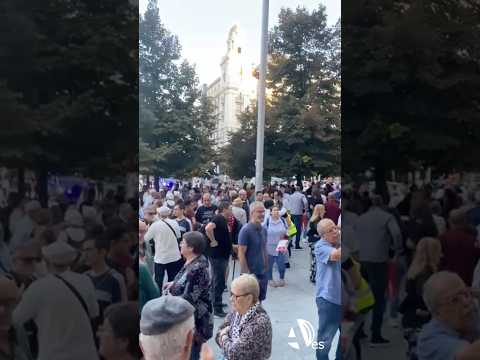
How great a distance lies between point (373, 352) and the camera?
1.96m

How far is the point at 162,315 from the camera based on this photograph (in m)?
1.91

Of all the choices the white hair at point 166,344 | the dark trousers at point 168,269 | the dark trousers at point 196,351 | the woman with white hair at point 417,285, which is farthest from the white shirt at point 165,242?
the woman with white hair at point 417,285

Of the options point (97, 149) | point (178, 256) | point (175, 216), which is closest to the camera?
point (97, 149)

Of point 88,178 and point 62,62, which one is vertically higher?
point 62,62

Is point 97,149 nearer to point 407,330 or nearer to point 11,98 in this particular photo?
point 11,98

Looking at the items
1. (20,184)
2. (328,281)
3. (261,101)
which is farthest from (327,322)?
(20,184)

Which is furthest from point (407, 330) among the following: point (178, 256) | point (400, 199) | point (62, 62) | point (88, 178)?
point (178, 256)

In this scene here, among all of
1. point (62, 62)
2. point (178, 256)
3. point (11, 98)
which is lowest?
point (178, 256)

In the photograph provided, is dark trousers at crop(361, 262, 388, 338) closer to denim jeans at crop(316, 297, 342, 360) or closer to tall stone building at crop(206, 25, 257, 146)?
denim jeans at crop(316, 297, 342, 360)

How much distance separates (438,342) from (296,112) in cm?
396

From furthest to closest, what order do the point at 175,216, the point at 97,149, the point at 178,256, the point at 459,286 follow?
the point at 175,216 < the point at 178,256 < the point at 97,149 < the point at 459,286

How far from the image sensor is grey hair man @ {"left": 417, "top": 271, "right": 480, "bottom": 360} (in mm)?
1822

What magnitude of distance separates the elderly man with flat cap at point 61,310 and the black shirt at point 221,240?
3.41 m

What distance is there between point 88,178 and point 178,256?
300 centimetres
